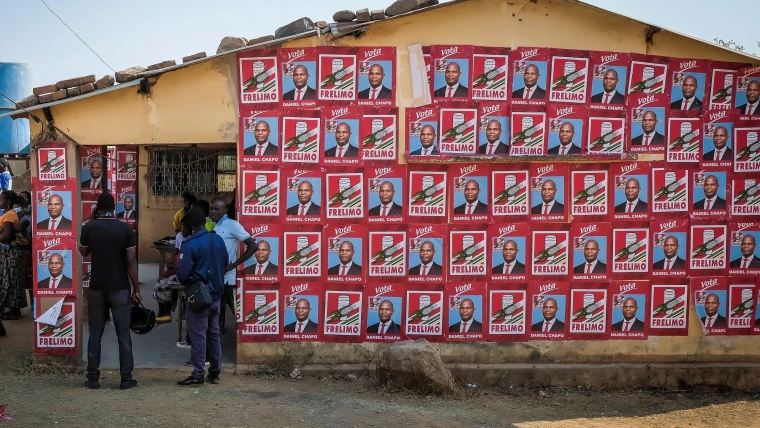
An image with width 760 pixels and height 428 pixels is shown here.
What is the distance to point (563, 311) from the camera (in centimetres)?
823

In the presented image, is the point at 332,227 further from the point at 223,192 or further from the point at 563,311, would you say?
the point at 223,192

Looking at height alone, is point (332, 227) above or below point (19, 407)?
above

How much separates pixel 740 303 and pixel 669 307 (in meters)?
0.81

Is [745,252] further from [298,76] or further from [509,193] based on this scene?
[298,76]

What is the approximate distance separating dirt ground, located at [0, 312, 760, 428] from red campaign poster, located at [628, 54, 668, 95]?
3241 mm

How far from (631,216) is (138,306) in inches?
203

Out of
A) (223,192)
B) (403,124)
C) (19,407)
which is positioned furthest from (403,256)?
(223,192)

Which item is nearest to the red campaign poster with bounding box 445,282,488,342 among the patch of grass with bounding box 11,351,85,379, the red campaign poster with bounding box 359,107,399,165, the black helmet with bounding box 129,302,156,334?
the red campaign poster with bounding box 359,107,399,165

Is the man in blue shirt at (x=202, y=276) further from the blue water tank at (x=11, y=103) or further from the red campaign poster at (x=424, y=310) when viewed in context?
the blue water tank at (x=11, y=103)

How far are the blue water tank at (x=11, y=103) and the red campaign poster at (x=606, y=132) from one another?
1264 centimetres

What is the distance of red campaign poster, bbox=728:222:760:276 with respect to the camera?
837 cm

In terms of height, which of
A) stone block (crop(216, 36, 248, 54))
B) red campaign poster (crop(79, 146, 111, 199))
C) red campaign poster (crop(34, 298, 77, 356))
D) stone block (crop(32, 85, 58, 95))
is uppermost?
stone block (crop(216, 36, 248, 54))

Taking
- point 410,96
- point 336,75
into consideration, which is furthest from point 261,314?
point 410,96

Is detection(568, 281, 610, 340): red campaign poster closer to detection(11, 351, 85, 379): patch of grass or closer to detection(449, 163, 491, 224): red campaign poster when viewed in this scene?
detection(449, 163, 491, 224): red campaign poster
